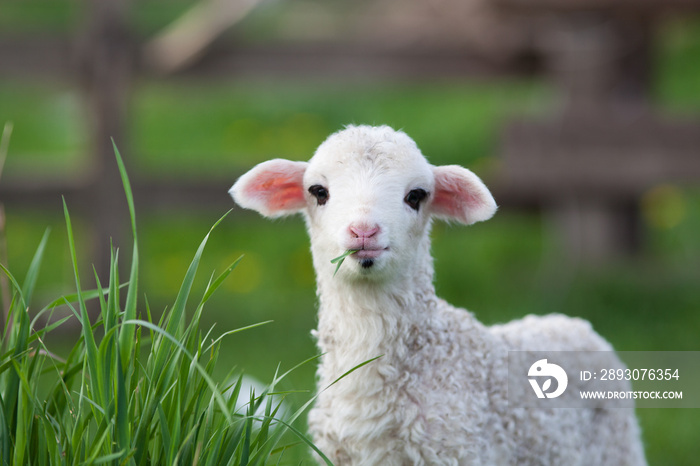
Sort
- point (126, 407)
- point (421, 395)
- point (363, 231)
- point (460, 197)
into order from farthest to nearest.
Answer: point (460, 197) → point (421, 395) → point (363, 231) → point (126, 407)

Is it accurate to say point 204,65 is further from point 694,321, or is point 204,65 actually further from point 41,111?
point 41,111

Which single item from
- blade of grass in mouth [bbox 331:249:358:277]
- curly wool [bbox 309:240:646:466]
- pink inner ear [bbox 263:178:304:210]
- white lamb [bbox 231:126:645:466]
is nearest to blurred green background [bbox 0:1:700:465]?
curly wool [bbox 309:240:646:466]

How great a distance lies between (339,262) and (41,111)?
10.3 metres

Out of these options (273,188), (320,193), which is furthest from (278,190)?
(320,193)

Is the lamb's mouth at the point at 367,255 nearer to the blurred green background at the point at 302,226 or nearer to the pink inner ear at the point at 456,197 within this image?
the pink inner ear at the point at 456,197

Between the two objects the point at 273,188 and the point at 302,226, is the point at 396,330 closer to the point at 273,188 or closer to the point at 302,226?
the point at 273,188

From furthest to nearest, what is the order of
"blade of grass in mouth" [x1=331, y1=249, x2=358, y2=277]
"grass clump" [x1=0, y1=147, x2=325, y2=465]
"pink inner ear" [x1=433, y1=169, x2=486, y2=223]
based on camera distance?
"pink inner ear" [x1=433, y1=169, x2=486, y2=223] → "blade of grass in mouth" [x1=331, y1=249, x2=358, y2=277] → "grass clump" [x1=0, y1=147, x2=325, y2=465]

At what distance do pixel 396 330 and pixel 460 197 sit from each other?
1.41 feet

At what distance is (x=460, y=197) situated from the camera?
2.52 m

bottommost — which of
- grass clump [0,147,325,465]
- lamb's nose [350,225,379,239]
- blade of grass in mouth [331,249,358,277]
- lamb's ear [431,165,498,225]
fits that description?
grass clump [0,147,325,465]

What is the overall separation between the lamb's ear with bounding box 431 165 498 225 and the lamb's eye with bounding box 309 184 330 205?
0.32 meters

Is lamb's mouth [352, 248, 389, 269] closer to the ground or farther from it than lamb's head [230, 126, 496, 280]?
closer to the ground

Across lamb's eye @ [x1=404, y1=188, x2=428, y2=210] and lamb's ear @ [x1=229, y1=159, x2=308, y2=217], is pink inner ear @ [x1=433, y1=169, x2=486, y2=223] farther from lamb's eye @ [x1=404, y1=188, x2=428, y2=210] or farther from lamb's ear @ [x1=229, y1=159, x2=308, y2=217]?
lamb's ear @ [x1=229, y1=159, x2=308, y2=217]

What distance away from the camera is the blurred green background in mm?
5539
